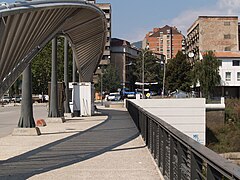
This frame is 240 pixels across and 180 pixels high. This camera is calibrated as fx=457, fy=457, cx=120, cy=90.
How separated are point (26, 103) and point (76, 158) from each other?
22.7 feet

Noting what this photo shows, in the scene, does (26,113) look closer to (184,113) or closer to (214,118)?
(184,113)

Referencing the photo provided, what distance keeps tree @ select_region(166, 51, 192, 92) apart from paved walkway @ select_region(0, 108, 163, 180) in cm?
7128

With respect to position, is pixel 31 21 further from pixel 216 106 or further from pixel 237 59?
pixel 237 59

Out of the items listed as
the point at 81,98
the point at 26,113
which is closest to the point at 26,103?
the point at 26,113

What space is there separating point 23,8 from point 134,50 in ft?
425

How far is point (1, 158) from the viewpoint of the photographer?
11172mm

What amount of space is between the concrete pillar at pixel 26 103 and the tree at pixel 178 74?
69.8 meters

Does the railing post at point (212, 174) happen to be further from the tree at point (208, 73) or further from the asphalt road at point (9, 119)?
the tree at point (208, 73)

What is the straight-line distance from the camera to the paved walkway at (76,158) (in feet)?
29.1

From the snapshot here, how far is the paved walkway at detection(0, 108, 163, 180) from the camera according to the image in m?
8.88

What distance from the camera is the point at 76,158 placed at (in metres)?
11.1

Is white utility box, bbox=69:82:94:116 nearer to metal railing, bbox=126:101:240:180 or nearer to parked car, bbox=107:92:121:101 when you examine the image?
metal railing, bbox=126:101:240:180

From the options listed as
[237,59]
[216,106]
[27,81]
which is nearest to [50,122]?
[27,81]

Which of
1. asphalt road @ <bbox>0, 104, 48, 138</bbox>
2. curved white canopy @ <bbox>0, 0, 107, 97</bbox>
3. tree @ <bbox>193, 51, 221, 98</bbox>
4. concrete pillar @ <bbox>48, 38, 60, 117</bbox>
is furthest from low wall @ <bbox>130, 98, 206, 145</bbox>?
tree @ <bbox>193, 51, 221, 98</bbox>
